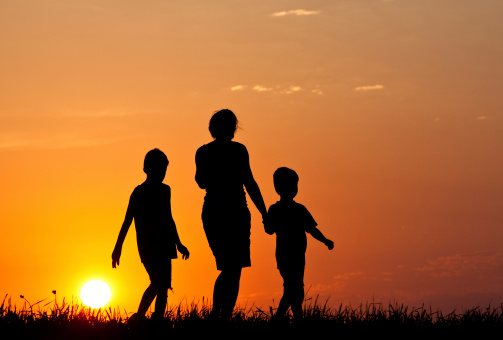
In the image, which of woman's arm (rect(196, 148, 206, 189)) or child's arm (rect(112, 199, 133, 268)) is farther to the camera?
child's arm (rect(112, 199, 133, 268))

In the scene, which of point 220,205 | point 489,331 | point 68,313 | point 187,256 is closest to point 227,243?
point 220,205

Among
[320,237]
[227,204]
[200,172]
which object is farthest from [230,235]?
[320,237]

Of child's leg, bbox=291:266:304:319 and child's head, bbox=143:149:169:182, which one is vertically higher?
child's head, bbox=143:149:169:182

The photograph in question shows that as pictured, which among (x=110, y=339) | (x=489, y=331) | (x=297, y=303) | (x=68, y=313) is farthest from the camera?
(x=297, y=303)

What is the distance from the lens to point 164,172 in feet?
33.6

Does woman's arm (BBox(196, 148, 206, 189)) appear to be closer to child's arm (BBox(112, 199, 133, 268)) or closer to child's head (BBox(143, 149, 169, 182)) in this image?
child's head (BBox(143, 149, 169, 182))

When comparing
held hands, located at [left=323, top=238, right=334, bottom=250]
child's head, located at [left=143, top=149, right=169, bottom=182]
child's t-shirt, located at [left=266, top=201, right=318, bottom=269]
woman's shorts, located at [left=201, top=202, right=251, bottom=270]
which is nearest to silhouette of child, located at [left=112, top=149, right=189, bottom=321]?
child's head, located at [left=143, top=149, right=169, bottom=182]

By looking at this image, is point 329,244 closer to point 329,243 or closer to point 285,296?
point 329,243

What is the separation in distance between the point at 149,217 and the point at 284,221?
157 cm

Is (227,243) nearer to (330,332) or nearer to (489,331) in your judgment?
(330,332)

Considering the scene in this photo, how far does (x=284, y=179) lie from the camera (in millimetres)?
10344

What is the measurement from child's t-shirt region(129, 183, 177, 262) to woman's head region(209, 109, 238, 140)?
3.66 feet

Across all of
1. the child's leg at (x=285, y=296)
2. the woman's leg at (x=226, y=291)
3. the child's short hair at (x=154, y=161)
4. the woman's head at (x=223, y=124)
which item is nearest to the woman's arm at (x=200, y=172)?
the woman's head at (x=223, y=124)

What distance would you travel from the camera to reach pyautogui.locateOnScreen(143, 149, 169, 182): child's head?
10.1m
